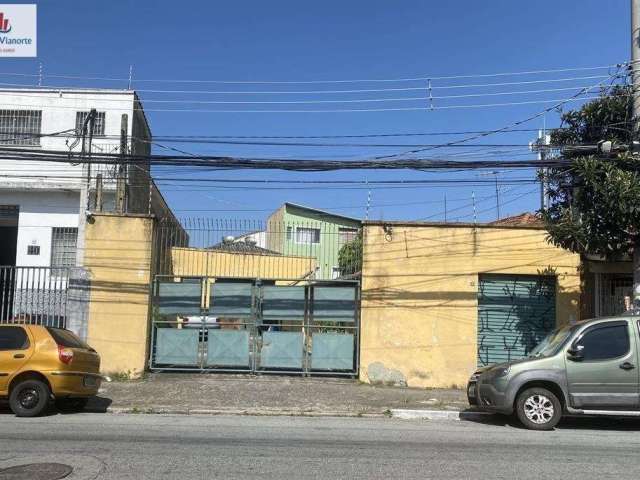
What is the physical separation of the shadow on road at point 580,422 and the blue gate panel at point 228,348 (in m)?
5.72

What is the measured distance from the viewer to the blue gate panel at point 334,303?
49.5 ft

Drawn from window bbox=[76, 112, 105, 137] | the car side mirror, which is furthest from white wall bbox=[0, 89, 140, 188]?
the car side mirror

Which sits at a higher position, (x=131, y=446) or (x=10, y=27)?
(x=10, y=27)

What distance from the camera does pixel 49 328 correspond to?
10742mm

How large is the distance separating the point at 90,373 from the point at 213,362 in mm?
4343

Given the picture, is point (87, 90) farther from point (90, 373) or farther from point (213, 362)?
point (90, 373)

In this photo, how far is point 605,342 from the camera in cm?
993

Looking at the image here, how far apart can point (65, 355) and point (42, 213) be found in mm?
12199

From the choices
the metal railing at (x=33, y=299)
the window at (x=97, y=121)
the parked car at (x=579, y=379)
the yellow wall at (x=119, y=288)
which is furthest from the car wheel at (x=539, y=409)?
the window at (x=97, y=121)

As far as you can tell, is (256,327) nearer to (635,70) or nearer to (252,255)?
(252,255)

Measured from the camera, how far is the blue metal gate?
Answer: 587 inches

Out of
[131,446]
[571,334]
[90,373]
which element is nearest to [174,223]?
[90,373]

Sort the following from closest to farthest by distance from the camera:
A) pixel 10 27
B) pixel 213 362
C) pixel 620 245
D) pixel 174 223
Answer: pixel 620 245 < pixel 213 362 < pixel 174 223 < pixel 10 27

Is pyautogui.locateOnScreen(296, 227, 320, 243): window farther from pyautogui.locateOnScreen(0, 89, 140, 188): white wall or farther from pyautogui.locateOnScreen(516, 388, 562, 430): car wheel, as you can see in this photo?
pyautogui.locateOnScreen(0, 89, 140, 188): white wall
